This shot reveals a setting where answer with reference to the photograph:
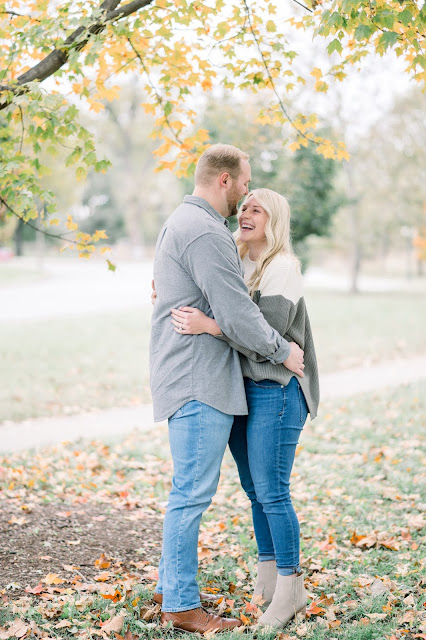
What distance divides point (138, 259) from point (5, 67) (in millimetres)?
42679

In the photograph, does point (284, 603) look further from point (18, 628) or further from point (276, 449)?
point (18, 628)

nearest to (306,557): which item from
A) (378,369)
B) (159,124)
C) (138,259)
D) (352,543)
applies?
(352,543)

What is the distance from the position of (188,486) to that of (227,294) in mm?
952

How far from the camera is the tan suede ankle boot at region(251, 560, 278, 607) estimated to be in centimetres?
373

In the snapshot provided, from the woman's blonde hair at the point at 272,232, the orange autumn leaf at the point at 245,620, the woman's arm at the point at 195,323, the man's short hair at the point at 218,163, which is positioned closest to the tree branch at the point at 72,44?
the man's short hair at the point at 218,163

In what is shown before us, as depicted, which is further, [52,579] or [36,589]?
[52,579]

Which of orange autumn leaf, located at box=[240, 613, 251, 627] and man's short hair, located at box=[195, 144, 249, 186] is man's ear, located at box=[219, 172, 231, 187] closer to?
man's short hair, located at box=[195, 144, 249, 186]

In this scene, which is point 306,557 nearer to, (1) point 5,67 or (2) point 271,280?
(2) point 271,280

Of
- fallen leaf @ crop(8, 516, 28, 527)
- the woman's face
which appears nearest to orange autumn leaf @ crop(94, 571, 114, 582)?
fallen leaf @ crop(8, 516, 28, 527)

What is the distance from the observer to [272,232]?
3473 mm

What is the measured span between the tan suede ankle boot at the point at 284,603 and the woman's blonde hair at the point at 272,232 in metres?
1.49

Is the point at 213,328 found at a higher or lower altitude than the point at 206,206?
lower

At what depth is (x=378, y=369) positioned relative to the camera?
12.4 metres

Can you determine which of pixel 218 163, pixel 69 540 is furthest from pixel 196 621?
pixel 218 163
